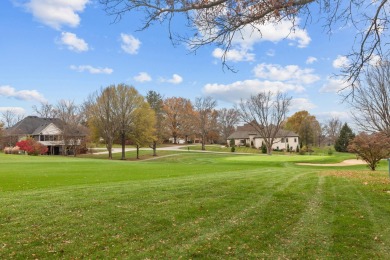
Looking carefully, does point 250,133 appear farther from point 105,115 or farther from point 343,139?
point 105,115

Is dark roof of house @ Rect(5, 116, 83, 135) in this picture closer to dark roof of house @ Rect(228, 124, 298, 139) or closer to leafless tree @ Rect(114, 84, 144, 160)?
leafless tree @ Rect(114, 84, 144, 160)

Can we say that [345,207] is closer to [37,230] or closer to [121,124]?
[37,230]

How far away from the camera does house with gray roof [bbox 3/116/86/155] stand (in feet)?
191

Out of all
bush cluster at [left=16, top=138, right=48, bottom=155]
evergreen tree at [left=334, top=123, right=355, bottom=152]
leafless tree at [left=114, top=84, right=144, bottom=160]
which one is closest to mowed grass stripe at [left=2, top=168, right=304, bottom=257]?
leafless tree at [left=114, top=84, right=144, bottom=160]

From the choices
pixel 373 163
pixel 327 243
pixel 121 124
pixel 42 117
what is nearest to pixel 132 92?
pixel 121 124

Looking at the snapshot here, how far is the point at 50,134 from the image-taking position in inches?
2657

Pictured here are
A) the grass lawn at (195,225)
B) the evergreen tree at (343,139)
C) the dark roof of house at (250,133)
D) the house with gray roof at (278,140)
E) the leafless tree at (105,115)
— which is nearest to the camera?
the grass lawn at (195,225)

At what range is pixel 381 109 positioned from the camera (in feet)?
69.9

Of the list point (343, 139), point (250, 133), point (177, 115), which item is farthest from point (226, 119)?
point (343, 139)

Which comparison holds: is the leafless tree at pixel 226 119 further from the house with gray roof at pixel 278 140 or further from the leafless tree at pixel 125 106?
the leafless tree at pixel 125 106

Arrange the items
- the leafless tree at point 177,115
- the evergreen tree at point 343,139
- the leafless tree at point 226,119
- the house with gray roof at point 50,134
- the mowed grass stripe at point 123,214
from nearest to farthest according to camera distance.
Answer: the mowed grass stripe at point 123,214
the house with gray roof at point 50,134
the evergreen tree at point 343,139
the leafless tree at point 177,115
the leafless tree at point 226,119

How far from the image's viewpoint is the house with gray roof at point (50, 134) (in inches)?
2295

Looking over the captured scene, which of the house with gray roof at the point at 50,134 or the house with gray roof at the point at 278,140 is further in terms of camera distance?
the house with gray roof at the point at 278,140

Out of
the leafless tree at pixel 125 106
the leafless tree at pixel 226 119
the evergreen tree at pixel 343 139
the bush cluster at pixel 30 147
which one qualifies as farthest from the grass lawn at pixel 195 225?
the leafless tree at pixel 226 119
